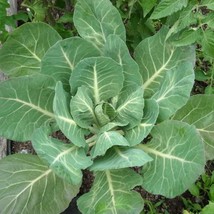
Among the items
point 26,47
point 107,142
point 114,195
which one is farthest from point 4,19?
point 114,195

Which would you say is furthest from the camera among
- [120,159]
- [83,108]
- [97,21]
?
[97,21]

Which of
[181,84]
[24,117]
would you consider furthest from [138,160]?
[24,117]

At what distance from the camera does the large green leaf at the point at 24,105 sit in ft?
4.42

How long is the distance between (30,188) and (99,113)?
0.33 meters

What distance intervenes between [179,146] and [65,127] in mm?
349

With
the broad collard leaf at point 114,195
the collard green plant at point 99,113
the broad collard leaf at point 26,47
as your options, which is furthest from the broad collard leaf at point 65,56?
the broad collard leaf at point 114,195

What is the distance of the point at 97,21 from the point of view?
1.47 meters

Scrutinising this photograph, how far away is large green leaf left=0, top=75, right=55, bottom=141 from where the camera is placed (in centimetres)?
Answer: 135

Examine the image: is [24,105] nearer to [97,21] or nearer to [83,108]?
[83,108]

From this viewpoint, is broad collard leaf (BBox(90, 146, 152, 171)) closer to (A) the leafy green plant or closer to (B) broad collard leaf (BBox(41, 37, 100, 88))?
(B) broad collard leaf (BBox(41, 37, 100, 88))

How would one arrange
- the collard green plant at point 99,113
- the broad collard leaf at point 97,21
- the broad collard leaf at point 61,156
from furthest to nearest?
the broad collard leaf at point 97,21
the collard green plant at point 99,113
the broad collard leaf at point 61,156

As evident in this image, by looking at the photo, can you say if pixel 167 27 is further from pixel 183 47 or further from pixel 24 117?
pixel 24 117

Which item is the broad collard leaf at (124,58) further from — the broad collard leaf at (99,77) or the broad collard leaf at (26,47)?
the broad collard leaf at (26,47)

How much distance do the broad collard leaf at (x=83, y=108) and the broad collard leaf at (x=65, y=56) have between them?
9cm
